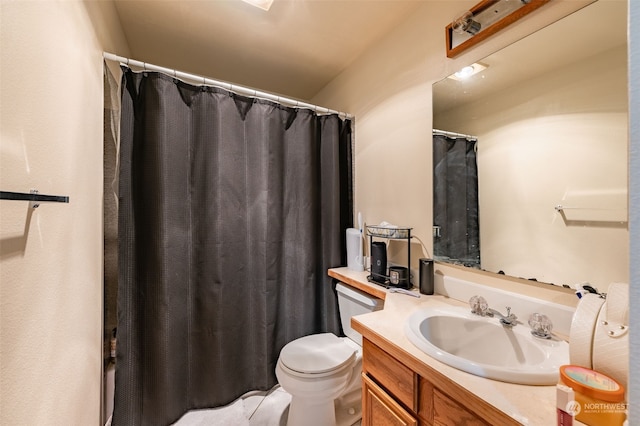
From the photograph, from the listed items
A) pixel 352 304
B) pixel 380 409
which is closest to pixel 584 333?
pixel 380 409

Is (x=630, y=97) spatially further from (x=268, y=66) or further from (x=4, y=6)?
(x=268, y=66)

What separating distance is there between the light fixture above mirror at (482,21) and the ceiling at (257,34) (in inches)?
14.5

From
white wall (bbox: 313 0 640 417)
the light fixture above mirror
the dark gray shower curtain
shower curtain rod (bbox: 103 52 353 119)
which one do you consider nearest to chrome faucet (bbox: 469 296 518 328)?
white wall (bbox: 313 0 640 417)

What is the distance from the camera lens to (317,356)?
4.62 ft

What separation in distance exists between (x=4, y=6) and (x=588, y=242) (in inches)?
67.0

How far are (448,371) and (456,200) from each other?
86 cm

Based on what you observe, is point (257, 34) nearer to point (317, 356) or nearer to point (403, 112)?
point (403, 112)

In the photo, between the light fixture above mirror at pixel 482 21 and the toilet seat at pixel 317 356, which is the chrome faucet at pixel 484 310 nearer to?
the toilet seat at pixel 317 356

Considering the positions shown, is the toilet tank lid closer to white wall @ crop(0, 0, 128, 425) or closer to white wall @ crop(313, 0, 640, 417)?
white wall @ crop(313, 0, 640, 417)

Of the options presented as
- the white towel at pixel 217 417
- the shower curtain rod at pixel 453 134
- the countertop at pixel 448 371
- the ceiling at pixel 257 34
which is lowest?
the white towel at pixel 217 417

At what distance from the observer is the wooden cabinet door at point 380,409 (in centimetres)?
85

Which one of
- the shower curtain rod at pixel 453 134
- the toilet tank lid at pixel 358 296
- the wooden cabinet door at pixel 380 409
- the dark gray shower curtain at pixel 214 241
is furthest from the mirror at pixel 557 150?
the dark gray shower curtain at pixel 214 241

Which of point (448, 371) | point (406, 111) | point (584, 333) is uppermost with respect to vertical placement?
point (406, 111)

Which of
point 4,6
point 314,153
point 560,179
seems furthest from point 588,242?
point 4,6
